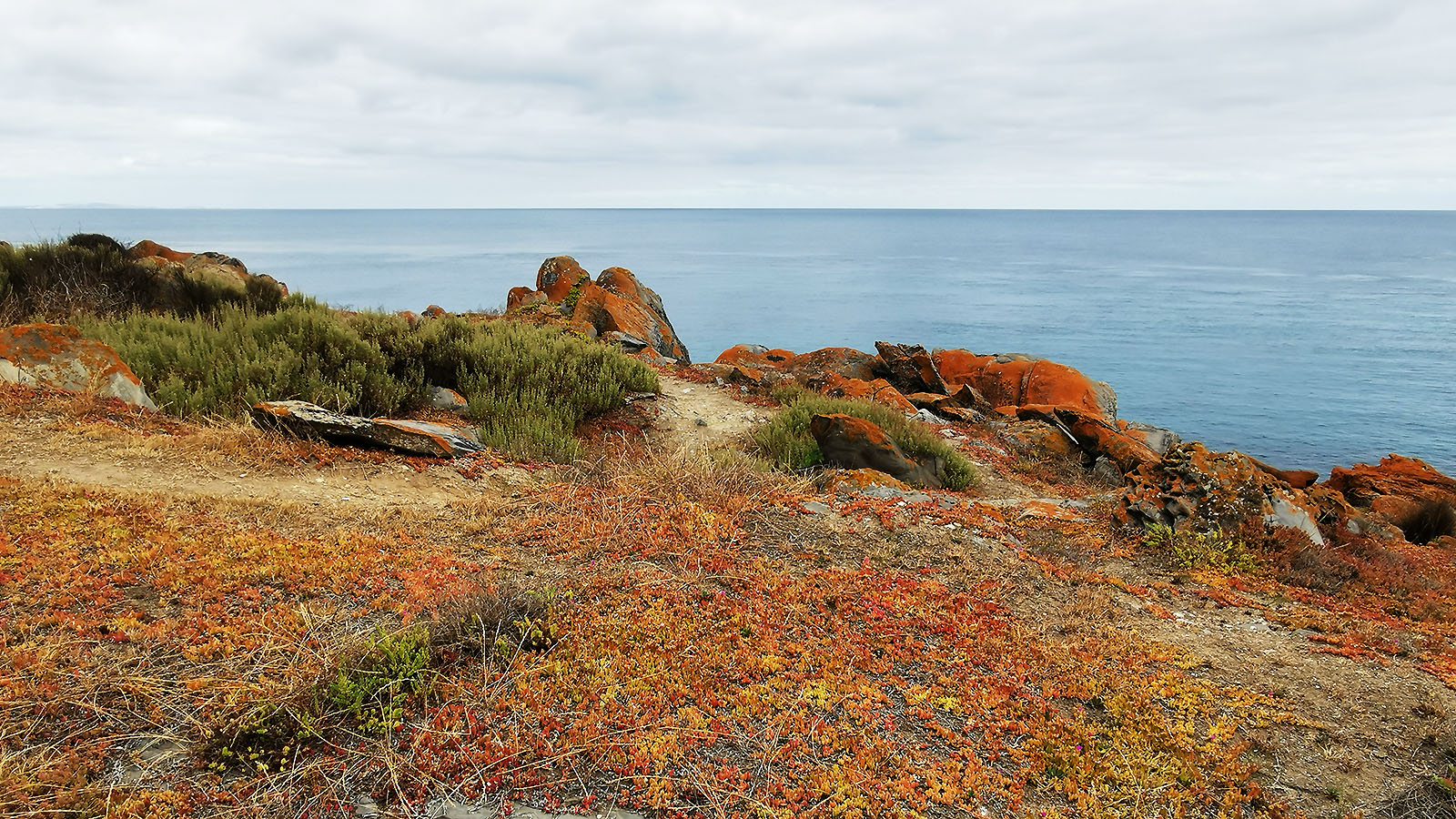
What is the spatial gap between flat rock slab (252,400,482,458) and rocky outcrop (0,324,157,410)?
174cm

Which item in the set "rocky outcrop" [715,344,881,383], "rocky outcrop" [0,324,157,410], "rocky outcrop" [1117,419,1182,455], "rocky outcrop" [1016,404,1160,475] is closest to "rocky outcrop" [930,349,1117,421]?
"rocky outcrop" [1117,419,1182,455]

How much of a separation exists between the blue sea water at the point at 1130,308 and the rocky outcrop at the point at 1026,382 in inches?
470

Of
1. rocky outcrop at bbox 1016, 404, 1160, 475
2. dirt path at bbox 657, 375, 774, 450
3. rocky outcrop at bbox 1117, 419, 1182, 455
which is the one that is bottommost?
rocky outcrop at bbox 1117, 419, 1182, 455

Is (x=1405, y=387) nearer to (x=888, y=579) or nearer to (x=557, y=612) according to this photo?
(x=888, y=579)

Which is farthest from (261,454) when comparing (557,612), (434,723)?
(434,723)

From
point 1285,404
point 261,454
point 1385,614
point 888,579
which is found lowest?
point 1285,404

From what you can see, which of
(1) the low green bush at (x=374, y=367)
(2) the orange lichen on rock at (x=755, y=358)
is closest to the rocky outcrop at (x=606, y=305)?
(2) the orange lichen on rock at (x=755, y=358)

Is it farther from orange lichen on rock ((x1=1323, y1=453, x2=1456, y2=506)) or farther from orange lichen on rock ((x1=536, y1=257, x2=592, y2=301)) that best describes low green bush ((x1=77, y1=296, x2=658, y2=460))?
orange lichen on rock ((x1=1323, y1=453, x2=1456, y2=506))

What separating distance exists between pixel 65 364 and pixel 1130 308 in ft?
226

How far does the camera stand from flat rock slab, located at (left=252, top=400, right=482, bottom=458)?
8047 mm

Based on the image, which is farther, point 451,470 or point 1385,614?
point 451,470

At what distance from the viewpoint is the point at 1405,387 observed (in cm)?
3584

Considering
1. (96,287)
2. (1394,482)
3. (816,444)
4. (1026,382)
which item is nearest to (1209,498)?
(816,444)

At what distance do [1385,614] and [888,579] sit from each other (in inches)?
163
